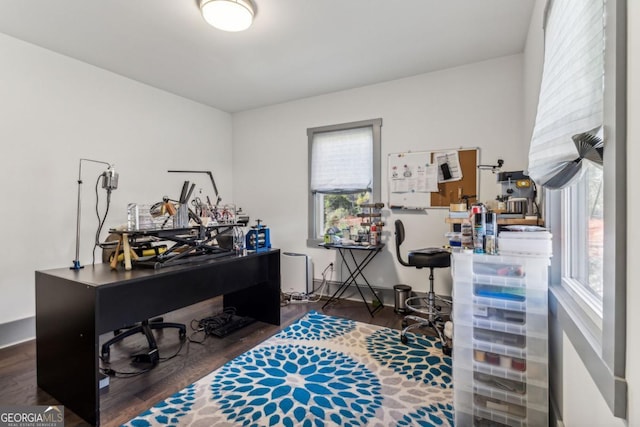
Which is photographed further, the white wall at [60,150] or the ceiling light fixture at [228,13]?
the white wall at [60,150]

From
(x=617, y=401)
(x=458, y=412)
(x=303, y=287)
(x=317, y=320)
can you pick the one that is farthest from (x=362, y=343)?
(x=617, y=401)

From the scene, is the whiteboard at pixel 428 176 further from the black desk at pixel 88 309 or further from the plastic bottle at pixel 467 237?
the black desk at pixel 88 309

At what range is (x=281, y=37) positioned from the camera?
275cm

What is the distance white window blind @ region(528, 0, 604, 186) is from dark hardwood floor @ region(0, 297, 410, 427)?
→ 2315mm

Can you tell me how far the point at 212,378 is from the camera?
2162 millimetres

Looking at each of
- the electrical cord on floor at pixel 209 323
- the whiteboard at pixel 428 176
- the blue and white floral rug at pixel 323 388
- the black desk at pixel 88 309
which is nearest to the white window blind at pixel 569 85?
the blue and white floral rug at pixel 323 388

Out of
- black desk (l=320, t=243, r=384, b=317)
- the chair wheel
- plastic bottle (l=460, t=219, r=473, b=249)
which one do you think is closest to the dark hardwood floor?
black desk (l=320, t=243, r=384, b=317)

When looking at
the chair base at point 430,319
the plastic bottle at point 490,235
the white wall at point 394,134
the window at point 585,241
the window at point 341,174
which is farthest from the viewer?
the window at point 341,174

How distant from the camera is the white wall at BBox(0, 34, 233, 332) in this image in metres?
2.74

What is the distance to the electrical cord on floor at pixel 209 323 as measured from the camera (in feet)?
9.49

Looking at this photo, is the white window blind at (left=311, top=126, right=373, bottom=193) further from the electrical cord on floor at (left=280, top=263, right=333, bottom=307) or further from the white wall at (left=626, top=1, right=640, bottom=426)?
the white wall at (left=626, top=1, right=640, bottom=426)

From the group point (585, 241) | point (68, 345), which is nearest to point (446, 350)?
point (585, 241)

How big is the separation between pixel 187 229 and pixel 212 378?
1091 mm

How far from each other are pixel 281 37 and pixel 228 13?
61cm
